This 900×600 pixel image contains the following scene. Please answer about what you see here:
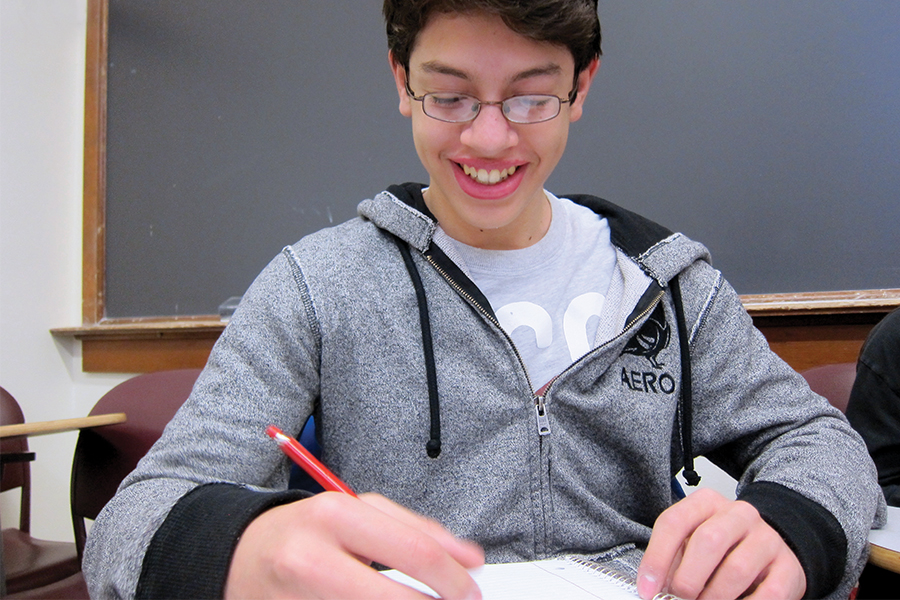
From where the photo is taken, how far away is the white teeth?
34.5 inches

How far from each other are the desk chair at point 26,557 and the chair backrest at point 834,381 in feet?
5.65

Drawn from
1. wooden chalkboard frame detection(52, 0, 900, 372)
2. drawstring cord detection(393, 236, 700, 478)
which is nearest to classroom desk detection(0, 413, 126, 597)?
wooden chalkboard frame detection(52, 0, 900, 372)

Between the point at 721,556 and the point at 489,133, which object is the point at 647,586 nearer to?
the point at 721,556

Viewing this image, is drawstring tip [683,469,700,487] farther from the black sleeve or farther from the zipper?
the black sleeve

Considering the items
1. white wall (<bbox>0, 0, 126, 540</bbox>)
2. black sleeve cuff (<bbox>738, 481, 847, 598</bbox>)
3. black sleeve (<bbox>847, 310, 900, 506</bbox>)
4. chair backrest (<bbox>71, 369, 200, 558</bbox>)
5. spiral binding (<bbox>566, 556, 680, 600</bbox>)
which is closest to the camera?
spiral binding (<bbox>566, 556, 680, 600</bbox>)

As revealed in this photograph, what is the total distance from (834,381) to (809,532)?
95 cm

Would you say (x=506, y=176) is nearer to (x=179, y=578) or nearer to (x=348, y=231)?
(x=348, y=231)

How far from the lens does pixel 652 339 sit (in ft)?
2.97

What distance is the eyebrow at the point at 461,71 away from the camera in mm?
821

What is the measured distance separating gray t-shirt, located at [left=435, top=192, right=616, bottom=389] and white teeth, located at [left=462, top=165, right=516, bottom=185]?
96mm

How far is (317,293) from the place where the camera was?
2.75ft

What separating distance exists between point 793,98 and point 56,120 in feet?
8.67

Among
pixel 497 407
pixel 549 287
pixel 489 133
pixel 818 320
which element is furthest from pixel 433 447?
pixel 818 320

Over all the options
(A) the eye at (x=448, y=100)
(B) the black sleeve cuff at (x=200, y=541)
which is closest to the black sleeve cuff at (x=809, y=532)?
(B) the black sleeve cuff at (x=200, y=541)
